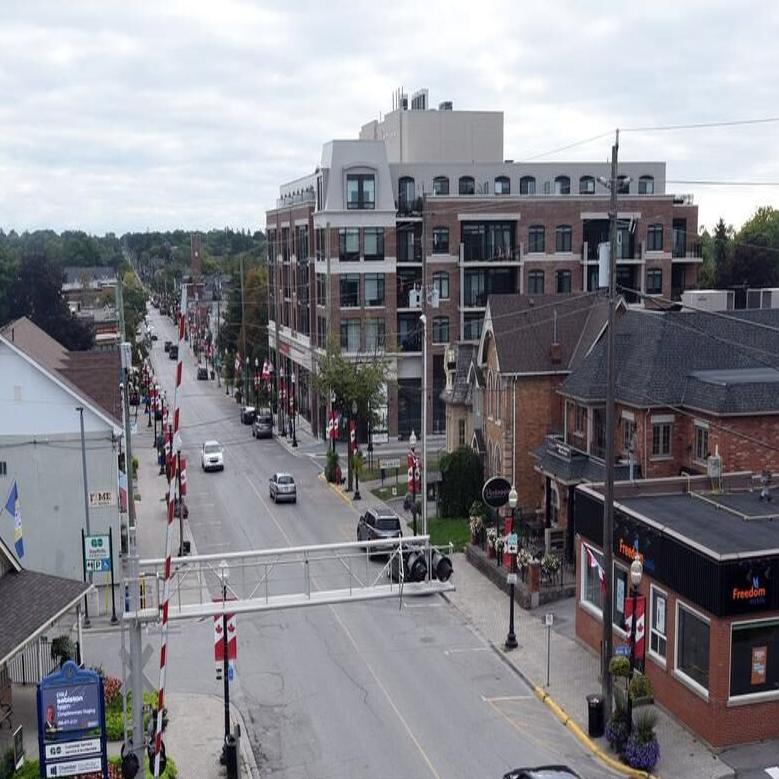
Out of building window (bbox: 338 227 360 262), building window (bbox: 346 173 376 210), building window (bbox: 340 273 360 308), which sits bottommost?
building window (bbox: 340 273 360 308)

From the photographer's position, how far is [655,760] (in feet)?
71.3

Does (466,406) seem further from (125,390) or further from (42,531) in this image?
(125,390)

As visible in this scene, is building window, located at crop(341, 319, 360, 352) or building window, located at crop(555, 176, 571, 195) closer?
building window, located at crop(341, 319, 360, 352)

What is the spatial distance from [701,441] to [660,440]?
144 cm

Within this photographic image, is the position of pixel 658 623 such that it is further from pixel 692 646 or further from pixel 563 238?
pixel 563 238

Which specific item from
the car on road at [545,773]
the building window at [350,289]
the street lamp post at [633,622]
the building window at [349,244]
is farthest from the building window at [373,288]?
Answer: the car on road at [545,773]

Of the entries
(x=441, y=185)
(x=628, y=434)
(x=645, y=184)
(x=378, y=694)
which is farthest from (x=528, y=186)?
(x=378, y=694)

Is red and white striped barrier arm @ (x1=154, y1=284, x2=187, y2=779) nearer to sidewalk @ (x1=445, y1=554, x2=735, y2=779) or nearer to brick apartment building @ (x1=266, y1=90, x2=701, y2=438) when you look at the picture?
sidewalk @ (x1=445, y1=554, x2=735, y2=779)

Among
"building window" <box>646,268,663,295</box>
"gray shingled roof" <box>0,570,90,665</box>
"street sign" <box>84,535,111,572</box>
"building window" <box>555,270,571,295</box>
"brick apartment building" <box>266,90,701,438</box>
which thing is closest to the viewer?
"gray shingled roof" <box>0,570,90,665</box>

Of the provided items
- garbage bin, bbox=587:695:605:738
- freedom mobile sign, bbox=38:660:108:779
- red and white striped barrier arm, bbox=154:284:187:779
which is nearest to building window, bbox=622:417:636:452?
garbage bin, bbox=587:695:605:738

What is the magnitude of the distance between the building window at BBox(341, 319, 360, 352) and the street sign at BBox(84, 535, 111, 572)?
3467 centimetres

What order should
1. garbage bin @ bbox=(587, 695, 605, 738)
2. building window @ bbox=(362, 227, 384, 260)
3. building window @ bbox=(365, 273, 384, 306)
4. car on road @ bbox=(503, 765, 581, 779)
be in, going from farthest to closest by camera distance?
building window @ bbox=(365, 273, 384, 306) → building window @ bbox=(362, 227, 384, 260) → garbage bin @ bbox=(587, 695, 605, 738) → car on road @ bbox=(503, 765, 581, 779)

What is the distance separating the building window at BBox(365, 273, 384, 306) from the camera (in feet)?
217

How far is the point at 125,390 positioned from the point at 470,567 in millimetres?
17039
